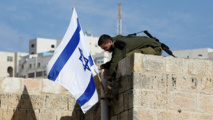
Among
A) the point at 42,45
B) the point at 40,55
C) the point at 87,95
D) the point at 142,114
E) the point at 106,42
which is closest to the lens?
the point at 142,114

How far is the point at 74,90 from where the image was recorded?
7.96 m

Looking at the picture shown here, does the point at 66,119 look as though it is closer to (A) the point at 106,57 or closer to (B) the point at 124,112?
(B) the point at 124,112

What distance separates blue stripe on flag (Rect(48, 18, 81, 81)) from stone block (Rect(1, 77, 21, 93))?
6.08 ft

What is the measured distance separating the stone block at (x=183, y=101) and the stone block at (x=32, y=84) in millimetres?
3459

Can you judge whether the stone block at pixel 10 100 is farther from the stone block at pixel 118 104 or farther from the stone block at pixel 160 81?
the stone block at pixel 160 81

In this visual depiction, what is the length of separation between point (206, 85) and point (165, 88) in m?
0.59

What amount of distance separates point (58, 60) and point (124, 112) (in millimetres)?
1480

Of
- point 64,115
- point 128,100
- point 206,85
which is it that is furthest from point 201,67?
point 64,115

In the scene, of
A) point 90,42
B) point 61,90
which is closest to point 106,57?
point 90,42

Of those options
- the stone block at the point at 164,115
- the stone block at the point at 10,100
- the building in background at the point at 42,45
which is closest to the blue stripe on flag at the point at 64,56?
the stone block at the point at 164,115

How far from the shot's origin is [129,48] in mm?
7734

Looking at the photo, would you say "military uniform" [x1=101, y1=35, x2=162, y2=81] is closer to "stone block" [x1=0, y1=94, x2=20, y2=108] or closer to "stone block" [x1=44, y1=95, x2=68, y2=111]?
"stone block" [x1=44, y1=95, x2=68, y2=111]

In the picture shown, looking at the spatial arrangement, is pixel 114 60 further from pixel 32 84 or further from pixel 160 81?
pixel 32 84

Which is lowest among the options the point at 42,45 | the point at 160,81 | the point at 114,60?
the point at 160,81
